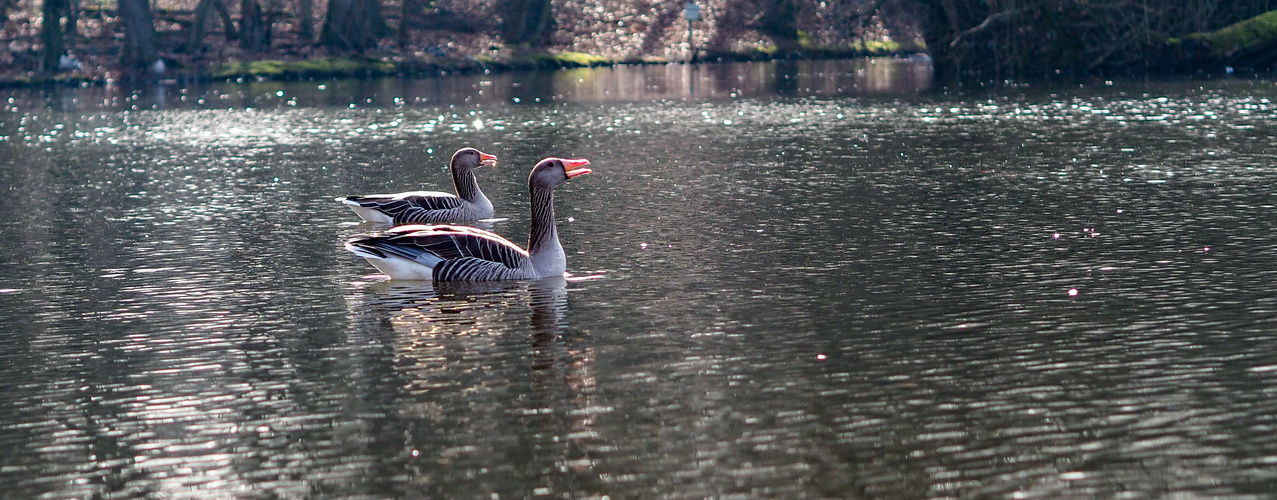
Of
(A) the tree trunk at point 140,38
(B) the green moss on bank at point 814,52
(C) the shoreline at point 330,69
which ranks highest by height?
(A) the tree trunk at point 140,38

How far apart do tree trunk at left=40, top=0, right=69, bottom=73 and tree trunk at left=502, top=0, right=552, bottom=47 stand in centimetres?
2778

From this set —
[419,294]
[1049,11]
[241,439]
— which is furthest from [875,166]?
[1049,11]

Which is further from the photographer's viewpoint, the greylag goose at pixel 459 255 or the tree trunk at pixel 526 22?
the tree trunk at pixel 526 22

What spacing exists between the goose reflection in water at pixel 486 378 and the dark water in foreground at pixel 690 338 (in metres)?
0.05

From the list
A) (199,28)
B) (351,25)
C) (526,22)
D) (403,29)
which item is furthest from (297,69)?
(526,22)

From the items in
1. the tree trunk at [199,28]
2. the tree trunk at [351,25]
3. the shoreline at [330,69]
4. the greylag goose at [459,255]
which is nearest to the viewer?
the greylag goose at [459,255]

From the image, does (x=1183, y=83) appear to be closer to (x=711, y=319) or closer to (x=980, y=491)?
(x=711, y=319)

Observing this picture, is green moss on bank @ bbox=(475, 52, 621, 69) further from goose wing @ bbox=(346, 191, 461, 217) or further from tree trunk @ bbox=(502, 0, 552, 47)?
goose wing @ bbox=(346, 191, 461, 217)

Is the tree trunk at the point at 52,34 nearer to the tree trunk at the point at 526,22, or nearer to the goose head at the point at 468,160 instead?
the tree trunk at the point at 526,22

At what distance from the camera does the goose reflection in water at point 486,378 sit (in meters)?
10.6

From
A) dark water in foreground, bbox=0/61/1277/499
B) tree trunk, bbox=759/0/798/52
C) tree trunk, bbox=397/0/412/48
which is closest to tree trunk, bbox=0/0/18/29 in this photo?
tree trunk, bbox=397/0/412/48

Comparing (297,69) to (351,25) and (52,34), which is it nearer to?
(351,25)

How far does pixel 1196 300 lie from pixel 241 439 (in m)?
9.30

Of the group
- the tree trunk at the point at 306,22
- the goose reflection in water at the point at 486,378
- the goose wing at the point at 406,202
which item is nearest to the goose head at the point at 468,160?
the goose wing at the point at 406,202
